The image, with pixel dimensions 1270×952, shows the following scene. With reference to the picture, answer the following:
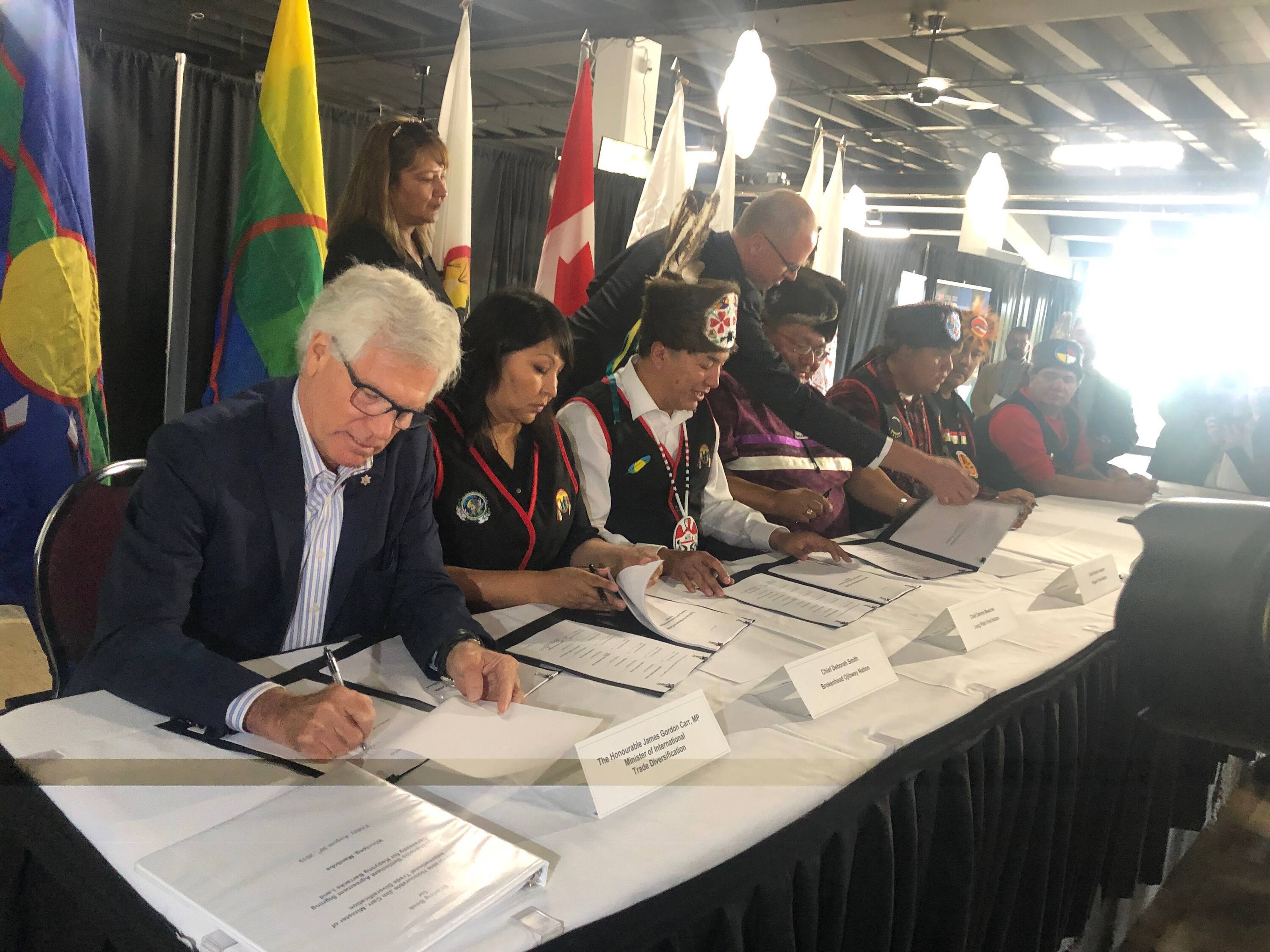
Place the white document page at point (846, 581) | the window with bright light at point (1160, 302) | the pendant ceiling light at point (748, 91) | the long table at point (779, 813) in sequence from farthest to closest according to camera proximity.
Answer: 1. the window with bright light at point (1160, 302)
2. the pendant ceiling light at point (748, 91)
3. the white document page at point (846, 581)
4. the long table at point (779, 813)

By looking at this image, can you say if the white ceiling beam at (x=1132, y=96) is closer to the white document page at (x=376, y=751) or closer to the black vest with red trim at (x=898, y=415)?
the black vest with red trim at (x=898, y=415)

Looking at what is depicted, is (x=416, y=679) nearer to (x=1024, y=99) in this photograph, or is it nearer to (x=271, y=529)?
(x=271, y=529)

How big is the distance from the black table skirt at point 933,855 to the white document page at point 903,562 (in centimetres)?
41

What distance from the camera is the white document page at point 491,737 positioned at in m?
0.93

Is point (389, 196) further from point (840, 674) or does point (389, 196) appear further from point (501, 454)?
point (840, 674)

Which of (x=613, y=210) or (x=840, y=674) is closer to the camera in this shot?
(x=840, y=674)

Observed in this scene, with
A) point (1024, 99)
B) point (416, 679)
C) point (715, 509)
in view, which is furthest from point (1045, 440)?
point (1024, 99)

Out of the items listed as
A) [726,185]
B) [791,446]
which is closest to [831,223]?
[726,185]

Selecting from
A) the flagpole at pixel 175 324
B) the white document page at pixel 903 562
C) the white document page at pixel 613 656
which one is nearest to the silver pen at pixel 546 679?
the white document page at pixel 613 656

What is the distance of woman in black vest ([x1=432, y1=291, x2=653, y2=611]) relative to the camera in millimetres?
1589

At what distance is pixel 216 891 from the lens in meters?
0.66

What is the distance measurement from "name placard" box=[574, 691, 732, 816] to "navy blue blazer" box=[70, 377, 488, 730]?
1.22 feet

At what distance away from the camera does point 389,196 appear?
2350mm

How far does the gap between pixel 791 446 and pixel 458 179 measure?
5.92 feet
